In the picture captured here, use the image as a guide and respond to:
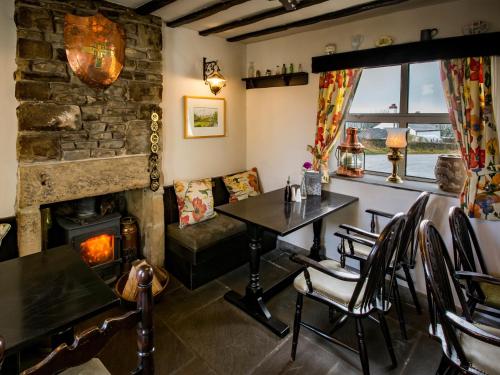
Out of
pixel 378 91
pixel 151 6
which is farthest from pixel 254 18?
pixel 378 91

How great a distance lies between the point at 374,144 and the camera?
10.2 ft

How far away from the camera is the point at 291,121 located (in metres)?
3.49

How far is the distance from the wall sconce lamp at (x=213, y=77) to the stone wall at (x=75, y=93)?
564 mm

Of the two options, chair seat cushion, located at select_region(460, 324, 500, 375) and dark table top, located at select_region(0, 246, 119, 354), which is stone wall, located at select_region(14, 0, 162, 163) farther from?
chair seat cushion, located at select_region(460, 324, 500, 375)

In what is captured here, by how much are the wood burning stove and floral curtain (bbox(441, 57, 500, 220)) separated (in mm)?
2840

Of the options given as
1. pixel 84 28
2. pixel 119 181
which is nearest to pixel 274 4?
pixel 84 28

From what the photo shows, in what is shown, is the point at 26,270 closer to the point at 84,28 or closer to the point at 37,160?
the point at 37,160

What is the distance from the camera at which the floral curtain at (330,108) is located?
2955mm

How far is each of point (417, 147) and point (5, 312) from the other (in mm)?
3004

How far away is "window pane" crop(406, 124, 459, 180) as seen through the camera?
2662 mm

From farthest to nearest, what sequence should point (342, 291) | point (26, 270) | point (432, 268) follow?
point (342, 291) < point (26, 270) < point (432, 268)

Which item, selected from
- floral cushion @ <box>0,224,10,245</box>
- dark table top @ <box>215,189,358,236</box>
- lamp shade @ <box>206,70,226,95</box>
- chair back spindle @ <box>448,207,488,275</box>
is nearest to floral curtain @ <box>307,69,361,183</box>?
dark table top @ <box>215,189,358,236</box>

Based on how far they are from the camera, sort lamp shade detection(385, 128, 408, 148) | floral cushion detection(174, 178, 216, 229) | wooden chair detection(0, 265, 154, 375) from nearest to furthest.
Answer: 1. wooden chair detection(0, 265, 154, 375)
2. lamp shade detection(385, 128, 408, 148)
3. floral cushion detection(174, 178, 216, 229)

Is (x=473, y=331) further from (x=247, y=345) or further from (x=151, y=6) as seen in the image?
(x=151, y=6)
